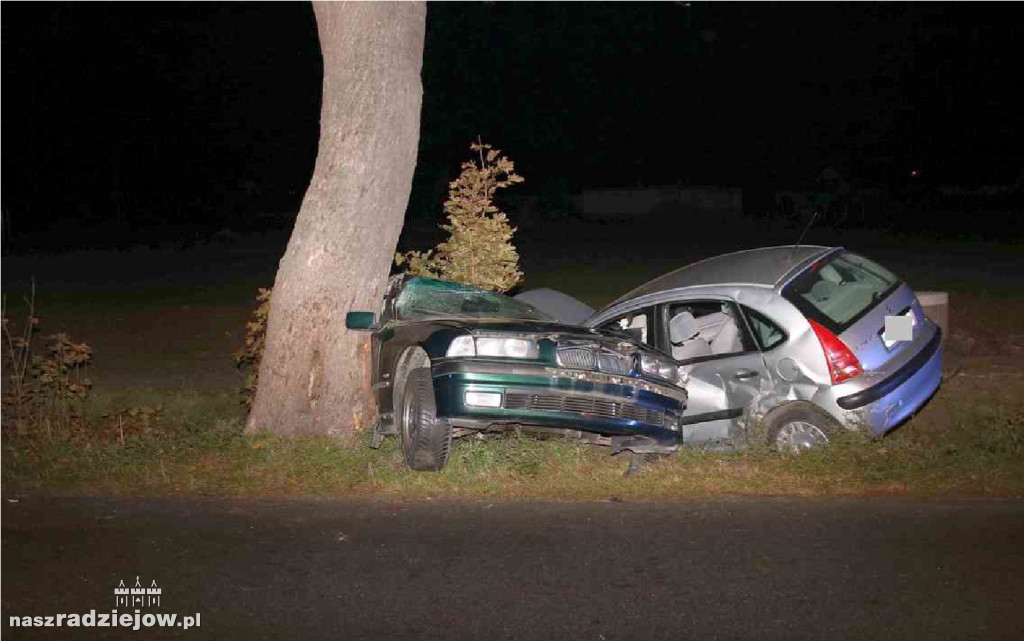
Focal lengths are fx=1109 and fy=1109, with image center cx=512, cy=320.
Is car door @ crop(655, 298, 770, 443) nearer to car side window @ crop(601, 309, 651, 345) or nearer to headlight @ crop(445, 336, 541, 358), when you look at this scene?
car side window @ crop(601, 309, 651, 345)

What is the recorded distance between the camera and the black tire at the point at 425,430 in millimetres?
7611

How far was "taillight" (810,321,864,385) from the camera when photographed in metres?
8.16

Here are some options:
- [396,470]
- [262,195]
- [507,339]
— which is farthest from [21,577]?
[262,195]

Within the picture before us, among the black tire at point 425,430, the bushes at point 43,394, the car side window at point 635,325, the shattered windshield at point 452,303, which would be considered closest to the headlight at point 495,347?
the black tire at point 425,430

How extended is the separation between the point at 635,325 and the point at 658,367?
6.15ft

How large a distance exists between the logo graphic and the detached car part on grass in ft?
7.95

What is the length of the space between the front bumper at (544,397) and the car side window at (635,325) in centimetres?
143

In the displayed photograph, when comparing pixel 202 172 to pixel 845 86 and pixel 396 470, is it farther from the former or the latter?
pixel 396 470

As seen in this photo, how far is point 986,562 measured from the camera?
5.89 meters

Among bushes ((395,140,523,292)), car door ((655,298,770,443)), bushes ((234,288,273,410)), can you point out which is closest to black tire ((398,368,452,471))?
car door ((655,298,770,443))

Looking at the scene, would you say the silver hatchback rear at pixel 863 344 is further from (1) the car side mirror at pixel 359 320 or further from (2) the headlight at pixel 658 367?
(1) the car side mirror at pixel 359 320

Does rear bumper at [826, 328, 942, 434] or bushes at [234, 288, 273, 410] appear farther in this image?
bushes at [234, 288, 273, 410]

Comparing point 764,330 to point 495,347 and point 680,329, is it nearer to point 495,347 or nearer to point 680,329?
point 680,329

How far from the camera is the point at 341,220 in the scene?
345 inches
